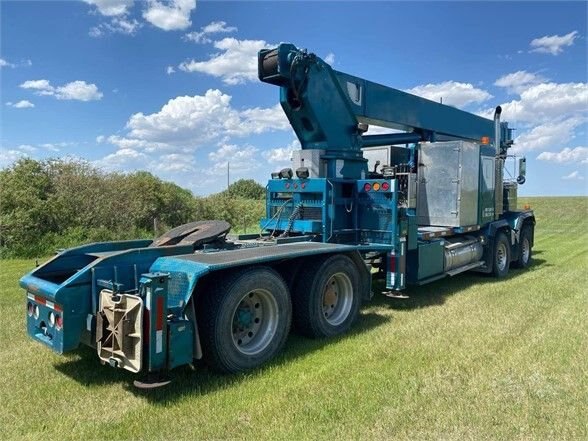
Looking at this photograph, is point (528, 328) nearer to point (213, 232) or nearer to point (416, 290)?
point (416, 290)

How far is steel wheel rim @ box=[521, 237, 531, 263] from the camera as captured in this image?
→ 430 inches

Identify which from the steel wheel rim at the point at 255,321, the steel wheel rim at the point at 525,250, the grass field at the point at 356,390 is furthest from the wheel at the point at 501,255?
the steel wheel rim at the point at 255,321

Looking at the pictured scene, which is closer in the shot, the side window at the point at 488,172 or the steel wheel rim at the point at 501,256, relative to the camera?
the side window at the point at 488,172

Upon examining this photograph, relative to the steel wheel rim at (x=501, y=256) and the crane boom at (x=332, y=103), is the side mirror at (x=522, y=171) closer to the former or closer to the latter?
the steel wheel rim at (x=501, y=256)

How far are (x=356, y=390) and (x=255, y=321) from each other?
1.28 meters

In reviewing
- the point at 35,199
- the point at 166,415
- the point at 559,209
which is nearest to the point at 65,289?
the point at 166,415

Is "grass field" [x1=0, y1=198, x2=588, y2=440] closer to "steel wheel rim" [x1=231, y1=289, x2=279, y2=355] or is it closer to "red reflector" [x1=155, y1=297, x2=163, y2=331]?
"steel wheel rim" [x1=231, y1=289, x2=279, y2=355]

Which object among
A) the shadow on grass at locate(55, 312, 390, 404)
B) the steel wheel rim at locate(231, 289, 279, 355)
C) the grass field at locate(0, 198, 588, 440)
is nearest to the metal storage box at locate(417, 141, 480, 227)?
the grass field at locate(0, 198, 588, 440)

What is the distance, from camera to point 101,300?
4047 millimetres

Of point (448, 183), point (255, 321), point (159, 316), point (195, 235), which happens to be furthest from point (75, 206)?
point (159, 316)

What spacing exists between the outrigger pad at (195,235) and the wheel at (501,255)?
6.20 metres

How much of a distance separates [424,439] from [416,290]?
5164mm

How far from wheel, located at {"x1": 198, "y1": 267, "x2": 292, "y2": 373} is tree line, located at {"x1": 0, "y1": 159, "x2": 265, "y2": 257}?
9.63m

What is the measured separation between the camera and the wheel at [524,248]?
10.8m
